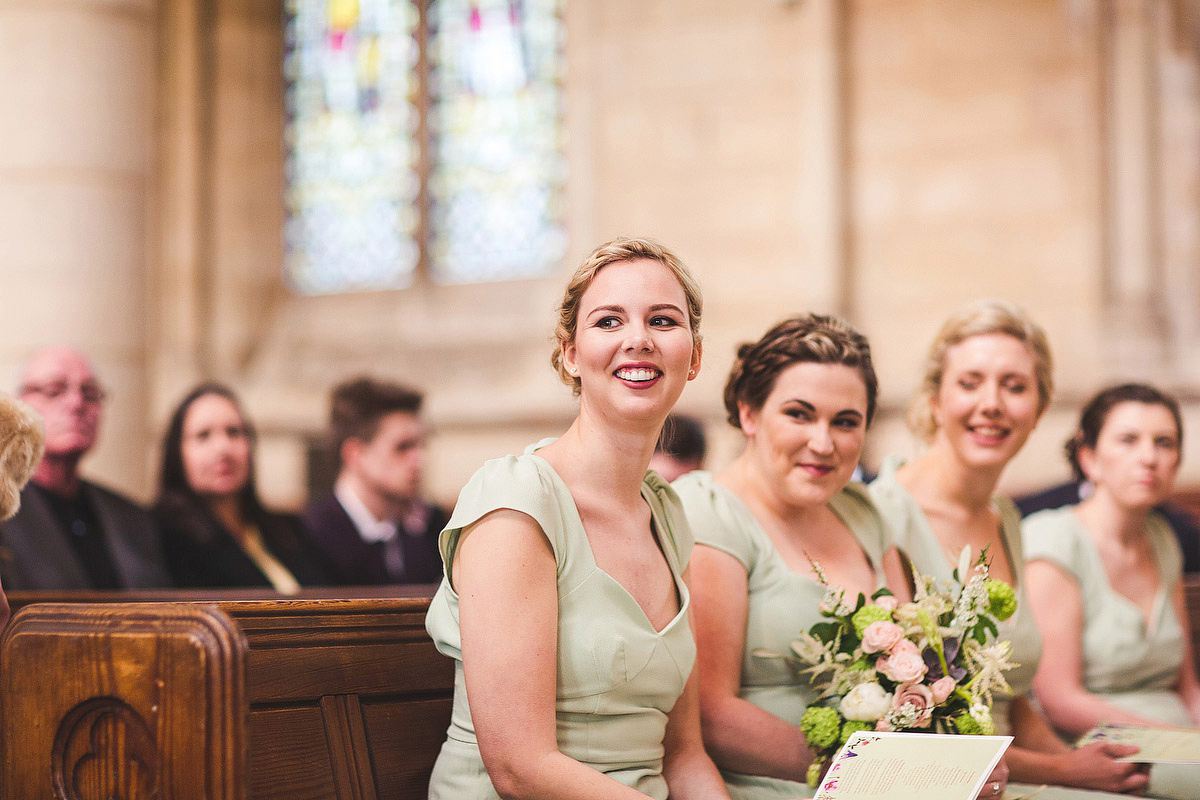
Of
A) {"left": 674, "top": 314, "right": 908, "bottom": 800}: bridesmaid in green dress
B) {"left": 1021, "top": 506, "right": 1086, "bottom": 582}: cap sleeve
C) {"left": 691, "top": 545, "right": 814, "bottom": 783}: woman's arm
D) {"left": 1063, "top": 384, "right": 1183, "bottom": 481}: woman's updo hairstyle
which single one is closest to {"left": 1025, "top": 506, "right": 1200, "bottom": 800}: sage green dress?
{"left": 1021, "top": 506, "right": 1086, "bottom": 582}: cap sleeve

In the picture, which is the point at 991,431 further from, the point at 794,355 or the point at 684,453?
the point at 684,453

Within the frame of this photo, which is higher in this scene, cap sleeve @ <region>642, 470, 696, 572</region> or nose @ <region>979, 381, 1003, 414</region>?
nose @ <region>979, 381, 1003, 414</region>

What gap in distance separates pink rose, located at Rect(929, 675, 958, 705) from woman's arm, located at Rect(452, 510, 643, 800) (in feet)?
2.07

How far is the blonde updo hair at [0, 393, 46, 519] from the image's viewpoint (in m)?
2.37

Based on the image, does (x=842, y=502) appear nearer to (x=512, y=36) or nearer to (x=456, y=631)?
(x=456, y=631)

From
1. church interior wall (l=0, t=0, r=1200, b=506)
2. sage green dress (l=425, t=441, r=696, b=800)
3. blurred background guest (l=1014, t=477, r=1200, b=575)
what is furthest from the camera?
church interior wall (l=0, t=0, r=1200, b=506)

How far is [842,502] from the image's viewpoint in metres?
3.02

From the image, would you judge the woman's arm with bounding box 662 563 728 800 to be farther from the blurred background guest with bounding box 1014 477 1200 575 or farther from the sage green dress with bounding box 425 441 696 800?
the blurred background guest with bounding box 1014 477 1200 575

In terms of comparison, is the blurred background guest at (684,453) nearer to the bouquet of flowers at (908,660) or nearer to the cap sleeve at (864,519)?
the cap sleeve at (864,519)

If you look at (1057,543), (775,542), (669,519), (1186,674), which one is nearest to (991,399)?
(1057,543)

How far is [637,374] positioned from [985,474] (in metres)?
1.39

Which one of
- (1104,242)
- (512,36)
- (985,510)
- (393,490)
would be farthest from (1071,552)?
(512,36)

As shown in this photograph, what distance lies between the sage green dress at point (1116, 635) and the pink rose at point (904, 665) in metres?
1.51

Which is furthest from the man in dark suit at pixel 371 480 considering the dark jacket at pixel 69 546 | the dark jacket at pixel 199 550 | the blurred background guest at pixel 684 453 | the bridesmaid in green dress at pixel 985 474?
the bridesmaid in green dress at pixel 985 474
